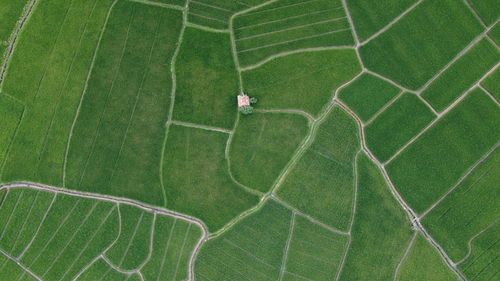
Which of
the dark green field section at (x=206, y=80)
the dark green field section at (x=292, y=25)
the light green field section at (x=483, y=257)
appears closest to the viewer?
the dark green field section at (x=206, y=80)

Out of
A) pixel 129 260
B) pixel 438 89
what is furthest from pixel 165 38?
pixel 438 89

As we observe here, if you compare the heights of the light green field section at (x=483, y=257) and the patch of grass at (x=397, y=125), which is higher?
the patch of grass at (x=397, y=125)

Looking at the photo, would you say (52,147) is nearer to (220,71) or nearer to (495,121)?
(220,71)

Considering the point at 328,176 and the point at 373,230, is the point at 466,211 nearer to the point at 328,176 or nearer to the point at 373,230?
the point at 373,230

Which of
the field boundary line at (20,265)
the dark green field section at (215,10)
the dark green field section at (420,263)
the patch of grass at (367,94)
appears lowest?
the field boundary line at (20,265)

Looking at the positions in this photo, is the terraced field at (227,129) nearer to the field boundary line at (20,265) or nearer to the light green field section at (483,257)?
the field boundary line at (20,265)

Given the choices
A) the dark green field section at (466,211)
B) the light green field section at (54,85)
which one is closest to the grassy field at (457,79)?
the dark green field section at (466,211)
